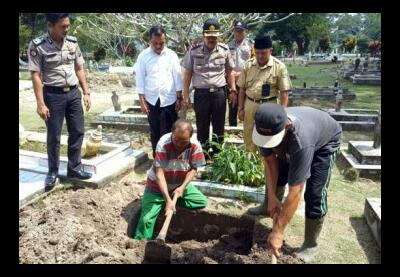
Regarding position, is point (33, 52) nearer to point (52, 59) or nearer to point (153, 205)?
point (52, 59)

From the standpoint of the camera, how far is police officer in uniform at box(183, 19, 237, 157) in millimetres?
4594

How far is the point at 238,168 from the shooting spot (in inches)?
171

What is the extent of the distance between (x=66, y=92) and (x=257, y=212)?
249cm

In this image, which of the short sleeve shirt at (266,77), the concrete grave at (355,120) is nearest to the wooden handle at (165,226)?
the short sleeve shirt at (266,77)

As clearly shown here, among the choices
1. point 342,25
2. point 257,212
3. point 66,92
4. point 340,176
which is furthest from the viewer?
point 342,25

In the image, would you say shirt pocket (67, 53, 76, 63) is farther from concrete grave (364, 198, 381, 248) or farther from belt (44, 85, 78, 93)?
concrete grave (364, 198, 381, 248)

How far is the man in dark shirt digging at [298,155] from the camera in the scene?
2.38 meters

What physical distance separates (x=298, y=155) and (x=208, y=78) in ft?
7.88

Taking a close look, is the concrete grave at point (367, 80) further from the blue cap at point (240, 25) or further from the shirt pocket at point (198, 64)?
the shirt pocket at point (198, 64)

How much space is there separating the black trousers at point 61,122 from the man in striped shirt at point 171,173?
1.28 m

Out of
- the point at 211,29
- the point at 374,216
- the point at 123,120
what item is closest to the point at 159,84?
the point at 211,29

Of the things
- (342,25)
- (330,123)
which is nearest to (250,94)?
(330,123)

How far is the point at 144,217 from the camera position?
3.47m
